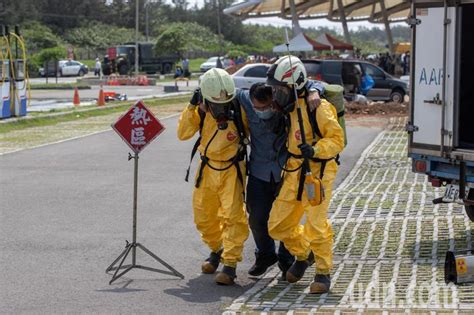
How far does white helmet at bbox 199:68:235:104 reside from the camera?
27.4 ft

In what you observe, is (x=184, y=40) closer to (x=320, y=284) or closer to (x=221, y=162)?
(x=221, y=162)

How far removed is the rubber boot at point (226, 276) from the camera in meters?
8.38

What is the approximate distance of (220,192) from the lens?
855 cm

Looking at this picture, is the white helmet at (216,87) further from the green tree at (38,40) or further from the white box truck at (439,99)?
the green tree at (38,40)

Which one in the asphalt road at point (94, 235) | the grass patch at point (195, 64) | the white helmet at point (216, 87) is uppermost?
the grass patch at point (195, 64)

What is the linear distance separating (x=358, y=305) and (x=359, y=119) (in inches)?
815

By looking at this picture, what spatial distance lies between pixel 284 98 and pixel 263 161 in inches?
25.4

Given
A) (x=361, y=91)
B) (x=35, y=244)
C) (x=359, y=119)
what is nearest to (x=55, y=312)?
(x=35, y=244)

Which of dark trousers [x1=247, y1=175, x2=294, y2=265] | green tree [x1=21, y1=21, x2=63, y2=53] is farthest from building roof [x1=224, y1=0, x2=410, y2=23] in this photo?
green tree [x1=21, y1=21, x2=63, y2=53]

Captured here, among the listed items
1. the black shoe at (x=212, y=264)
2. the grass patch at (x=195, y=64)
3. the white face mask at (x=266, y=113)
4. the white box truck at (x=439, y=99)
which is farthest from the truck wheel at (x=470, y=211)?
the grass patch at (x=195, y=64)

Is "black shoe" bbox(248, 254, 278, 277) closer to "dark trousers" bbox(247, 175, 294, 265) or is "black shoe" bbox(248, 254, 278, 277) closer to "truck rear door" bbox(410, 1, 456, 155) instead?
"dark trousers" bbox(247, 175, 294, 265)

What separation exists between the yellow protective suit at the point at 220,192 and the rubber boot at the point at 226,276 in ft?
0.15

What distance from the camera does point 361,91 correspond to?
32.9 metres

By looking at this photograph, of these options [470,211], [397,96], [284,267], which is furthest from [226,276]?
[397,96]
